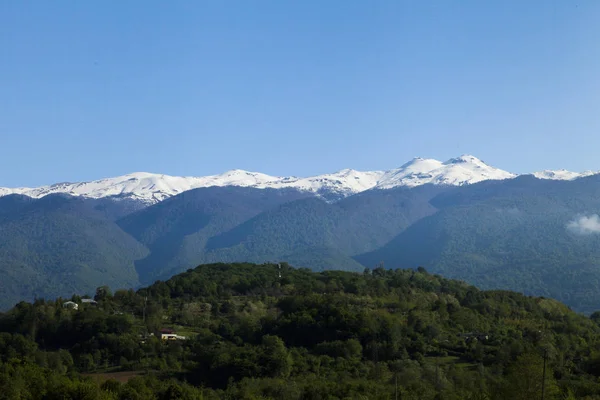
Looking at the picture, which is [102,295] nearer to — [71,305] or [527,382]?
[71,305]

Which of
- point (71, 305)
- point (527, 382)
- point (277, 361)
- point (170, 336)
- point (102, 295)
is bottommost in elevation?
point (277, 361)

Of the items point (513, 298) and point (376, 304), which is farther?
point (513, 298)

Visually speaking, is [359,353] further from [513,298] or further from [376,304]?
[513,298]

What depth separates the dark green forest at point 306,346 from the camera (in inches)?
2857

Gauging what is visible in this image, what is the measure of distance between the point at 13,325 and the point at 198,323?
25907 millimetres

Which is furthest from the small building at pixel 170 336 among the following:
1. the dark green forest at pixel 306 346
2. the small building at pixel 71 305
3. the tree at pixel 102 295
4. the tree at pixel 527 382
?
the tree at pixel 527 382

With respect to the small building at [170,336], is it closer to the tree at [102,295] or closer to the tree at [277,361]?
the tree at [277,361]

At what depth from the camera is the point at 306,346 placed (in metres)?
103

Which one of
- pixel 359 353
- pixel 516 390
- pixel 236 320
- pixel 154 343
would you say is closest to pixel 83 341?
pixel 154 343

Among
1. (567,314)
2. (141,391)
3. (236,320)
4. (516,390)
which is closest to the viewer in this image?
(516,390)

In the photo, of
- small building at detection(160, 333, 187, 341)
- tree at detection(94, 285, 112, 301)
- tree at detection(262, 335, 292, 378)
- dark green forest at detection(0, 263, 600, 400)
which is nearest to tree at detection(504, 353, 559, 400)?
dark green forest at detection(0, 263, 600, 400)

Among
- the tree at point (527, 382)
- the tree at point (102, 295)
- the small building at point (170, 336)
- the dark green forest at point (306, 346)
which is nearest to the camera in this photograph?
the tree at point (527, 382)

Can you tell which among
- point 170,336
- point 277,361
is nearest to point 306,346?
point 277,361

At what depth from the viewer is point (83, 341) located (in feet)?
359
